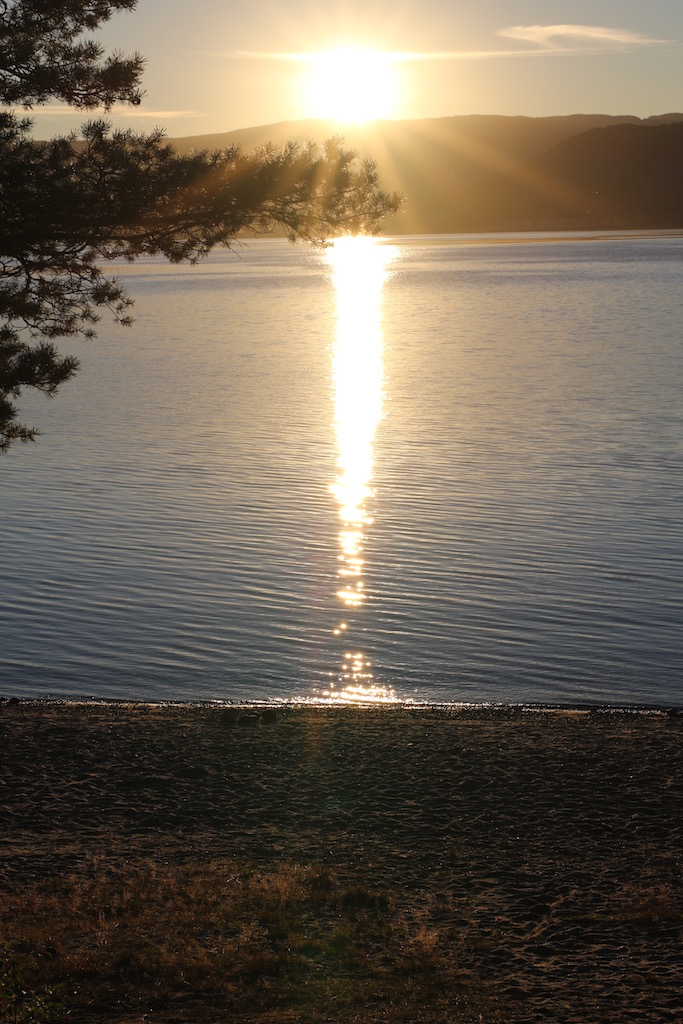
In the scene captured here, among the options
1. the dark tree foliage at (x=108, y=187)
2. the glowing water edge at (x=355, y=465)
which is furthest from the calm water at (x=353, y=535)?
the dark tree foliage at (x=108, y=187)

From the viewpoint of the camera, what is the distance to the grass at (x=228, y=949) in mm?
5848

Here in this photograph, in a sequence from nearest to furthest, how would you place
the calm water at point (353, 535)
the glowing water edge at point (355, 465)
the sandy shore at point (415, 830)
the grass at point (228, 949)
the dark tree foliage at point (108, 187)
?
the grass at point (228, 949) < the sandy shore at point (415, 830) < the dark tree foliage at point (108, 187) < the glowing water edge at point (355, 465) < the calm water at point (353, 535)

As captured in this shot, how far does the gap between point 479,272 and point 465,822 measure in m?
127

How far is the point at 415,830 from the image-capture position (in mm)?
8219

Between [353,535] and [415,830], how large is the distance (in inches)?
410

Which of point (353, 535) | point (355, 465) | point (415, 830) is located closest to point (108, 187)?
point (415, 830)

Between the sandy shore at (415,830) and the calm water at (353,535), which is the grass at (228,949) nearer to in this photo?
the sandy shore at (415,830)

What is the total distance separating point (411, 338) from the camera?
61.6 metres

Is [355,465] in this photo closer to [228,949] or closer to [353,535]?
[353,535]

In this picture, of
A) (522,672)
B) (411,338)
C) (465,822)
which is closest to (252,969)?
(465,822)

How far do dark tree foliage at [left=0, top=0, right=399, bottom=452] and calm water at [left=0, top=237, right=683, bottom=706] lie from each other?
380 centimetres

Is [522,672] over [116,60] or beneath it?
beneath

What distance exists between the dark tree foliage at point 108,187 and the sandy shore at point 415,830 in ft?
13.4

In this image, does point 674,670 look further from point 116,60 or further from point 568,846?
point 116,60
